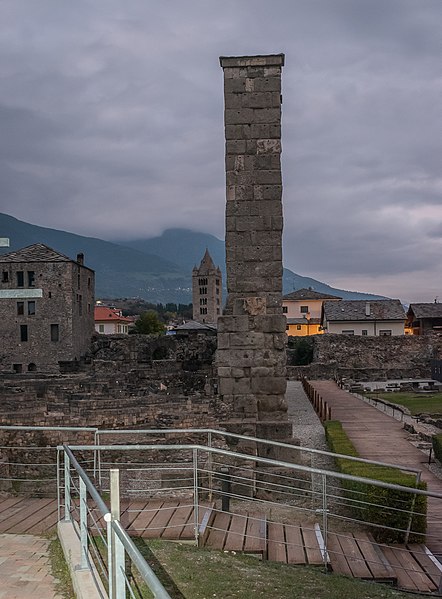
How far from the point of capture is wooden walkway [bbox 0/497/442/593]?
7.02 m

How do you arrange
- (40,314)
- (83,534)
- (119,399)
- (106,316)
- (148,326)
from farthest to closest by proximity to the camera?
(106,316) → (148,326) → (40,314) → (119,399) → (83,534)

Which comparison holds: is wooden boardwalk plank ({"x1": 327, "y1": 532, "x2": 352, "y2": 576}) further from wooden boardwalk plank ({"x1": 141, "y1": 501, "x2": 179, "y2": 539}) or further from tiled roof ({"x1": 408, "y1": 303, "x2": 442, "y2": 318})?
tiled roof ({"x1": 408, "y1": 303, "x2": 442, "y2": 318})

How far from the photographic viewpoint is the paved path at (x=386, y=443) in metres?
10.2

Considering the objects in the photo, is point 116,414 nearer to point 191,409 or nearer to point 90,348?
point 191,409

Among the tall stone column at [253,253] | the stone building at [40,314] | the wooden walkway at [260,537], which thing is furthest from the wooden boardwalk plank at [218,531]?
the stone building at [40,314]

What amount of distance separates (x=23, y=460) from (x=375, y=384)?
109 ft

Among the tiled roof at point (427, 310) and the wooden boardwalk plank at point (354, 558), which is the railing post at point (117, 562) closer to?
the wooden boardwalk plank at point (354, 558)

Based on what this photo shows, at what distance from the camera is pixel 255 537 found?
7.15 meters

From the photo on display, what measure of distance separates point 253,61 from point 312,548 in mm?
9464

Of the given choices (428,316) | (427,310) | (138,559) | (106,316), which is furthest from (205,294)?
(138,559)

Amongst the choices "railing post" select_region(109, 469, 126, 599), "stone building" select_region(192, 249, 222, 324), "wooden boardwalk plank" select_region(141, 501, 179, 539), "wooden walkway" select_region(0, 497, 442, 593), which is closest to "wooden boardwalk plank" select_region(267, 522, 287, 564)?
"wooden walkway" select_region(0, 497, 442, 593)

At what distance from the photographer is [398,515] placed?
360 inches

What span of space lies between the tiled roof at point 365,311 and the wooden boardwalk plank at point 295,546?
56.8 m

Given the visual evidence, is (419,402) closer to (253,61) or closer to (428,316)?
(253,61)
